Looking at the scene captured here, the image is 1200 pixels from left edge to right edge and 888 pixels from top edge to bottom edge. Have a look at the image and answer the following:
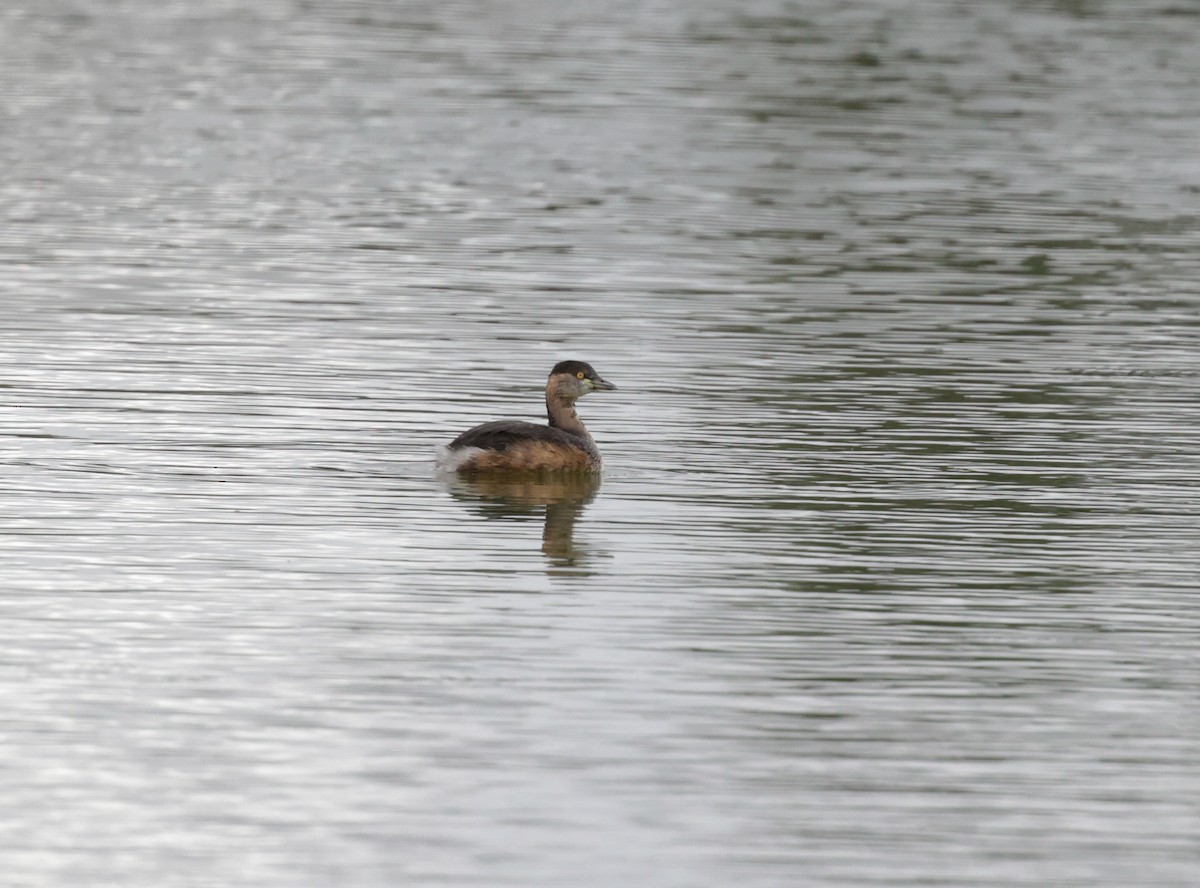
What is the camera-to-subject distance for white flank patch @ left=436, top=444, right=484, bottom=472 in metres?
16.9

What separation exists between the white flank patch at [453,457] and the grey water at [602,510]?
22 cm

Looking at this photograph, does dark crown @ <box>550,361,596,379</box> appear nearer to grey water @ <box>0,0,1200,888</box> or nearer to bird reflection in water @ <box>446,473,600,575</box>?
grey water @ <box>0,0,1200,888</box>

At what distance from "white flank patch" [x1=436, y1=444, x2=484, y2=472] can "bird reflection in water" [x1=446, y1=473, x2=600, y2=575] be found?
10 cm

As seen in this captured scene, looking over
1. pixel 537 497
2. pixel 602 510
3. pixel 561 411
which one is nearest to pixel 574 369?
pixel 561 411

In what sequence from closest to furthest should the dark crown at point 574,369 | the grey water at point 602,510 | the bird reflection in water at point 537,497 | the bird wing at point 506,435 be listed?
the grey water at point 602,510 → the bird reflection in water at point 537,497 → the bird wing at point 506,435 → the dark crown at point 574,369

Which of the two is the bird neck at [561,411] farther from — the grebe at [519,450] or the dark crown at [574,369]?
the grebe at [519,450]

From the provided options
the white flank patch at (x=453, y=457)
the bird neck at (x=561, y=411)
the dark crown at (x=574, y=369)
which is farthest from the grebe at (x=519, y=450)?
the dark crown at (x=574, y=369)

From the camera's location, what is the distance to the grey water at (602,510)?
10500mm

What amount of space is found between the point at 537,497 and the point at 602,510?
2.66 feet

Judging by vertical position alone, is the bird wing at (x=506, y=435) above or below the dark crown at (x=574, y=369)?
below

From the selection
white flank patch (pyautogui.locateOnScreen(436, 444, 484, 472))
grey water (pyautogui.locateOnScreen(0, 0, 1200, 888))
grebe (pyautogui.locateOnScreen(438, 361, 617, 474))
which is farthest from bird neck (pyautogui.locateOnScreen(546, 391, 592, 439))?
white flank patch (pyautogui.locateOnScreen(436, 444, 484, 472))

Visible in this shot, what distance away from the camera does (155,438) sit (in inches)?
703

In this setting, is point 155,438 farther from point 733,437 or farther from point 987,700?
point 987,700

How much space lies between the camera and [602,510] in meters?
16.3
